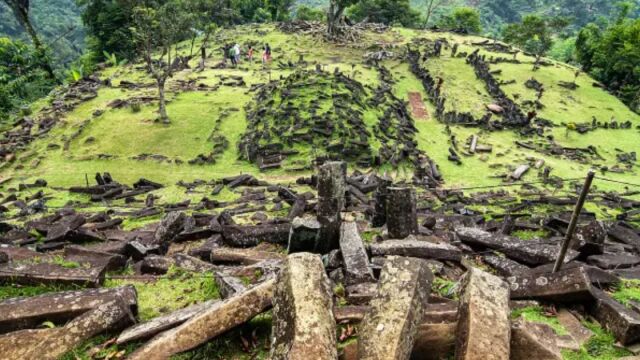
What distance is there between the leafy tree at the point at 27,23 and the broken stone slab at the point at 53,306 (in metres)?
36.9

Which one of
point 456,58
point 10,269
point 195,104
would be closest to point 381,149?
point 195,104

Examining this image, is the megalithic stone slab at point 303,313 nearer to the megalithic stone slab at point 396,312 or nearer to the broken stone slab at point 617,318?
the megalithic stone slab at point 396,312

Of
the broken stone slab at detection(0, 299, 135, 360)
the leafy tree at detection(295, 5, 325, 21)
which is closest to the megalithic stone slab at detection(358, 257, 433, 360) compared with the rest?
the broken stone slab at detection(0, 299, 135, 360)

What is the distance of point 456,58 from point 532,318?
3955 centimetres

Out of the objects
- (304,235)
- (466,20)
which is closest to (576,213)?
(304,235)

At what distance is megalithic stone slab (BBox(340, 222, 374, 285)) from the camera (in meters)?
5.90

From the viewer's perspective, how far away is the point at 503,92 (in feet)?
112

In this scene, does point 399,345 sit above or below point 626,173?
above

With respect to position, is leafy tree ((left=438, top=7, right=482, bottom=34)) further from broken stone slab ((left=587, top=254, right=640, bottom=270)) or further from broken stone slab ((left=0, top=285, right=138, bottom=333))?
broken stone slab ((left=0, top=285, right=138, bottom=333))

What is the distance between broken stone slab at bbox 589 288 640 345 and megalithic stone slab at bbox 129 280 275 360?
4.06 meters

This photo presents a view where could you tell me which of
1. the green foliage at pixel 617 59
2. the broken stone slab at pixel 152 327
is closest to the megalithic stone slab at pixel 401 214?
the broken stone slab at pixel 152 327

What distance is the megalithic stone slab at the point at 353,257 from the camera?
19.4 ft

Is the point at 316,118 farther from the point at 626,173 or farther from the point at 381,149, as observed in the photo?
the point at 626,173

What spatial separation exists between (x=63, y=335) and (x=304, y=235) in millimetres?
3842
